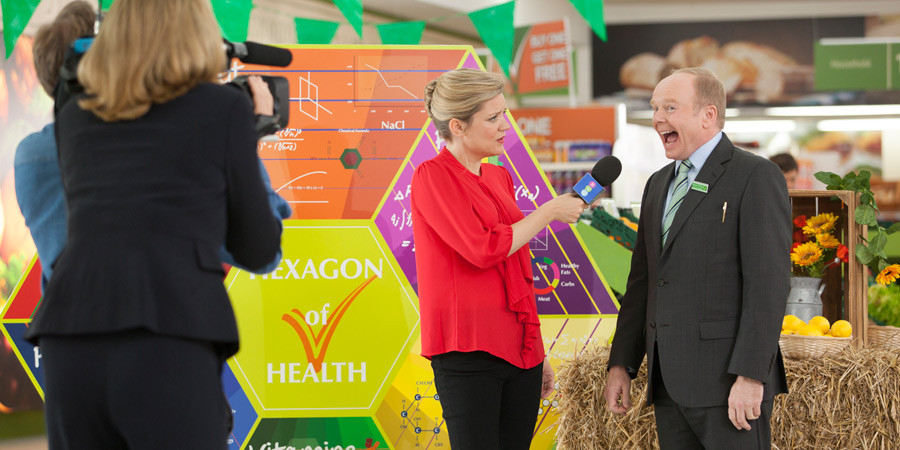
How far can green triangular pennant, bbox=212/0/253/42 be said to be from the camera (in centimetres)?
345

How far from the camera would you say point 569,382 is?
2.99 m

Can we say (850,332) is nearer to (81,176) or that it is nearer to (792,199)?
(792,199)

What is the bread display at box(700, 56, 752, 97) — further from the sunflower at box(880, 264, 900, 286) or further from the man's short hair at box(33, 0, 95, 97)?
the man's short hair at box(33, 0, 95, 97)

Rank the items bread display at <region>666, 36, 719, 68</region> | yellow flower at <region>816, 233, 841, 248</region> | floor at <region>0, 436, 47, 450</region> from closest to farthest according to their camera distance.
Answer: yellow flower at <region>816, 233, 841, 248</region>
floor at <region>0, 436, 47, 450</region>
bread display at <region>666, 36, 719, 68</region>

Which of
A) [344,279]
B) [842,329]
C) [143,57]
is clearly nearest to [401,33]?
[344,279]

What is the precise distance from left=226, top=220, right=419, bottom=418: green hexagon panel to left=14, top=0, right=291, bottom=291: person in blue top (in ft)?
5.66

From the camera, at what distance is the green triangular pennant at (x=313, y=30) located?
12.5 feet

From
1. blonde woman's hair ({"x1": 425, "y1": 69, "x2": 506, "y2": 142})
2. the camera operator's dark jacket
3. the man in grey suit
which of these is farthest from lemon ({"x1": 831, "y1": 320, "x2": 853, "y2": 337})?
the camera operator's dark jacket

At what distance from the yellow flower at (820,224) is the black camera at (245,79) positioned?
2126 mm

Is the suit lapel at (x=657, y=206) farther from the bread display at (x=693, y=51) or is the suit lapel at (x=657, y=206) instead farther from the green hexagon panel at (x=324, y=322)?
the bread display at (x=693, y=51)

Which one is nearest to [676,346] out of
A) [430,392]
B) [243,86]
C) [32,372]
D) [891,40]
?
[243,86]

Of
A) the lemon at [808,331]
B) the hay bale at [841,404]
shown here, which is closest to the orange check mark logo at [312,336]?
the hay bale at [841,404]

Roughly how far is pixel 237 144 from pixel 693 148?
1.26m

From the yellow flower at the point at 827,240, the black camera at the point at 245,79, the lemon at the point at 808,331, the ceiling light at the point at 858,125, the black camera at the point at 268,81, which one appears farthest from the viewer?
the ceiling light at the point at 858,125
